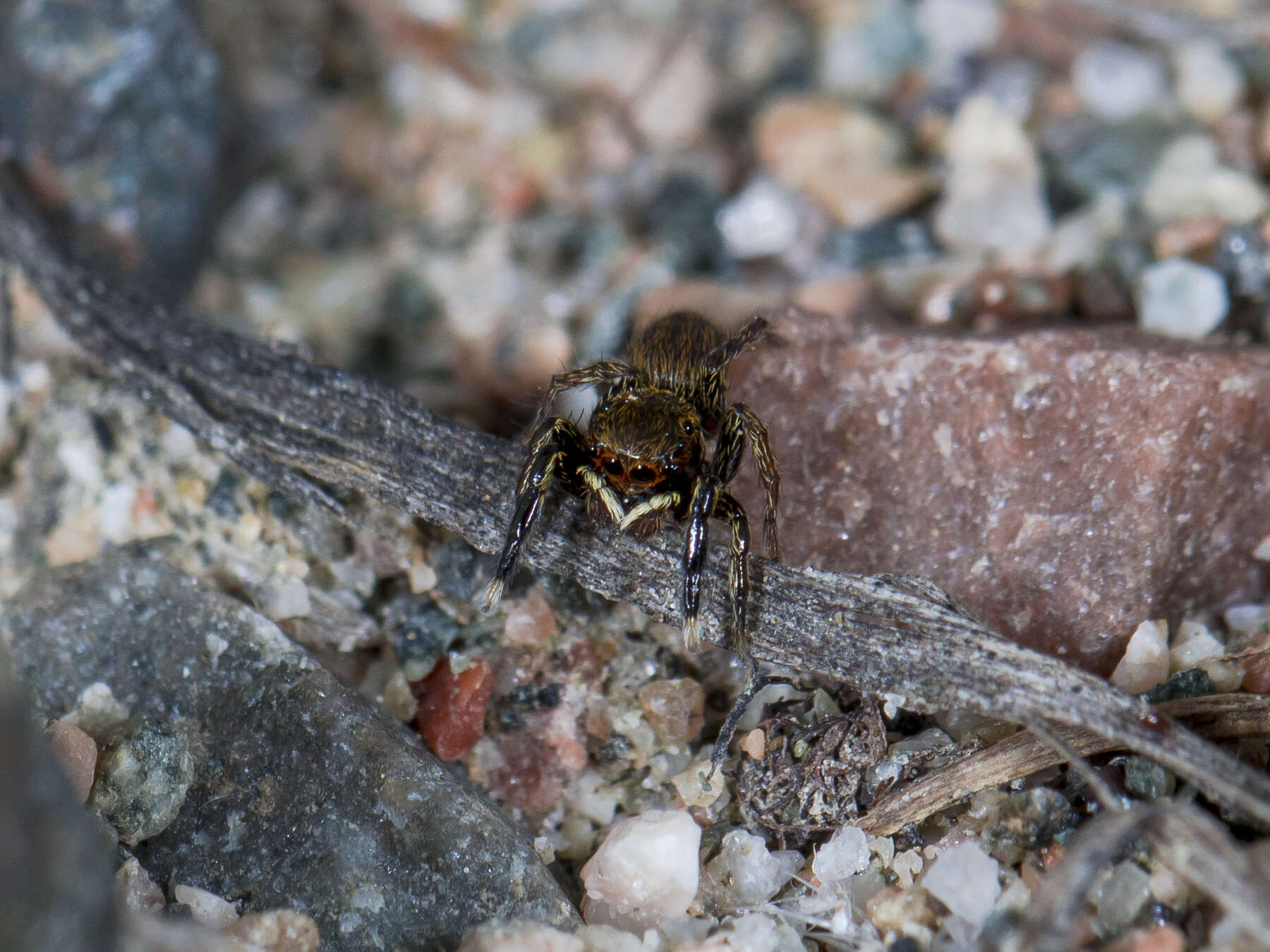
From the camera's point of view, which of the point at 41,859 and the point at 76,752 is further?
the point at 76,752

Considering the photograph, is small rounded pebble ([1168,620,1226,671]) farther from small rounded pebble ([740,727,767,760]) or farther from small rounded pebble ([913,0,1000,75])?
small rounded pebble ([913,0,1000,75])

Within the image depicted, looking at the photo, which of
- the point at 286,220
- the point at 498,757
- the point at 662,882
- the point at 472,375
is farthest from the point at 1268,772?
the point at 286,220

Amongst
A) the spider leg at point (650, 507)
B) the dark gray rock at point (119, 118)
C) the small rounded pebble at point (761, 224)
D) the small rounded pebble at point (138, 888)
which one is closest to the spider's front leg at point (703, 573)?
the spider leg at point (650, 507)

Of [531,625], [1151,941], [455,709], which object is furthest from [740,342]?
[1151,941]

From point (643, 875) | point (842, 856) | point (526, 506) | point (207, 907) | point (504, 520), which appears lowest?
point (207, 907)

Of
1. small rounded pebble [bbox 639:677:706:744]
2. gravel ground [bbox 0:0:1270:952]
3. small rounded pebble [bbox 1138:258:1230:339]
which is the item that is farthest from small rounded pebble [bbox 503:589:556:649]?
small rounded pebble [bbox 1138:258:1230:339]

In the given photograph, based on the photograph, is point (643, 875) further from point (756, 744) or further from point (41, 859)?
point (41, 859)

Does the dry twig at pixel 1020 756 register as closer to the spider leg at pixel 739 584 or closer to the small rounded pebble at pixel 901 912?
the small rounded pebble at pixel 901 912
